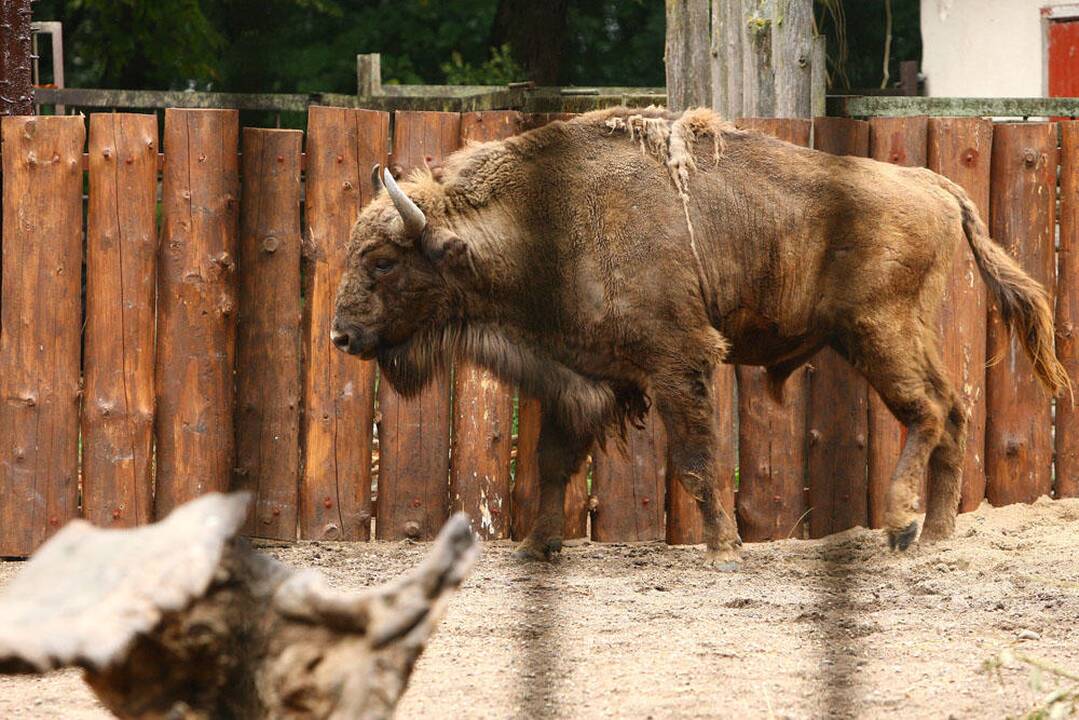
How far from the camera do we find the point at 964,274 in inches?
228

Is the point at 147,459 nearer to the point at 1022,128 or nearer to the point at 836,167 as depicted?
the point at 836,167

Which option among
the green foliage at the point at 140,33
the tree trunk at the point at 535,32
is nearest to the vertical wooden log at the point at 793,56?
the green foliage at the point at 140,33

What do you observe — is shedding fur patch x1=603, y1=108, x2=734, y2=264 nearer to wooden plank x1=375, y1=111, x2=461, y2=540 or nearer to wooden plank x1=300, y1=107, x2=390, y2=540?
wooden plank x1=375, y1=111, x2=461, y2=540

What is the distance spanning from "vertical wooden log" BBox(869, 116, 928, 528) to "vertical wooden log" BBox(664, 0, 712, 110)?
49.5 inches

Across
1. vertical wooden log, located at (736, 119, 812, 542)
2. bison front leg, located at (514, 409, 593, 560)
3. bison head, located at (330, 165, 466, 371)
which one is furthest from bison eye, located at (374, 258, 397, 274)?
vertical wooden log, located at (736, 119, 812, 542)

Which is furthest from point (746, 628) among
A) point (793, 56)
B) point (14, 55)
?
point (14, 55)

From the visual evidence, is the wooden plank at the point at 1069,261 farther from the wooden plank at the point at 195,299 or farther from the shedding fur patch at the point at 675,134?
the wooden plank at the point at 195,299

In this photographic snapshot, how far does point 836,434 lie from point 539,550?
1.37 meters

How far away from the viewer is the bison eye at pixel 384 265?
5.22 meters

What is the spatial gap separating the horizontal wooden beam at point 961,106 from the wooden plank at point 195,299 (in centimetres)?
416

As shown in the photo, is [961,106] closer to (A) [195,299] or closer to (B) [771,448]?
(B) [771,448]

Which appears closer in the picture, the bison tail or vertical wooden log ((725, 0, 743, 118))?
the bison tail

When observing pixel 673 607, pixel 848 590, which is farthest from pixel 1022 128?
pixel 673 607

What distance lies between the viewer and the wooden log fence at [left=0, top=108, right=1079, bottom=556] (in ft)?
17.5
